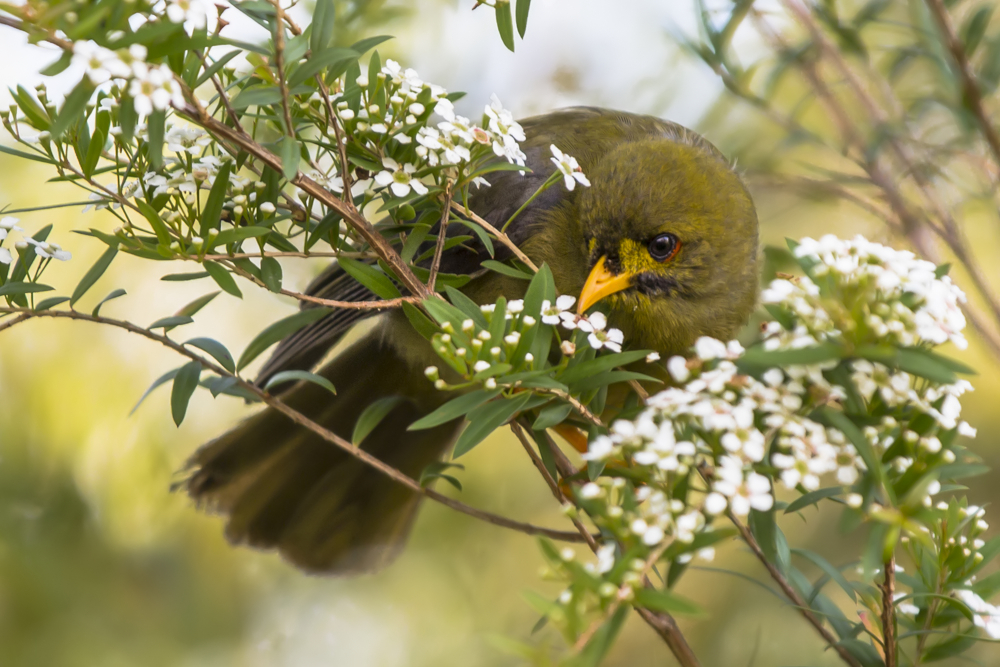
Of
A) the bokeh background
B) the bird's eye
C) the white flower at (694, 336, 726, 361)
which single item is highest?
the bird's eye

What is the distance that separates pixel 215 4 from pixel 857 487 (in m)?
1.30

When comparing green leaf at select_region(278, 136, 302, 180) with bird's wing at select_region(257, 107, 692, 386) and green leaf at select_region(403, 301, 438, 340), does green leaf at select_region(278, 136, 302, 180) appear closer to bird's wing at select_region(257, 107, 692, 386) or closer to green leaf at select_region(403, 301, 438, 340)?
green leaf at select_region(403, 301, 438, 340)

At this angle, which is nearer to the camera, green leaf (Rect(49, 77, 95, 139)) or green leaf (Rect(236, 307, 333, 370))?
green leaf (Rect(49, 77, 95, 139))

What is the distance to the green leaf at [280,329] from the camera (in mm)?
1912

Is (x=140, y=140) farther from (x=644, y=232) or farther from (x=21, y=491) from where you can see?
(x=21, y=491)

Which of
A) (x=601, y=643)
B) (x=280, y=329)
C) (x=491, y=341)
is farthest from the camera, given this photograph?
(x=280, y=329)

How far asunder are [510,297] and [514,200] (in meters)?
0.44

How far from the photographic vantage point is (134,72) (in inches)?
47.6

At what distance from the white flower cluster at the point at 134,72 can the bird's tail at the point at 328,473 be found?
6.87ft

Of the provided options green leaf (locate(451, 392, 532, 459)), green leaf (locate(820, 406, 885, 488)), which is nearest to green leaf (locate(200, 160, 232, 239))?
green leaf (locate(451, 392, 532, 459))

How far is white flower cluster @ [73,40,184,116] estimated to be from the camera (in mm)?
1198

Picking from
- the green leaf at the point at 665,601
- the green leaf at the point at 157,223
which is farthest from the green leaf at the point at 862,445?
the green leaf at the point at 157,223

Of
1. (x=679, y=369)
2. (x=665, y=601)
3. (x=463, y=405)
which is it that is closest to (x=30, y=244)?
(x=463, y=405)

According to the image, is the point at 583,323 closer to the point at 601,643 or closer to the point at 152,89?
the point at 601,643
